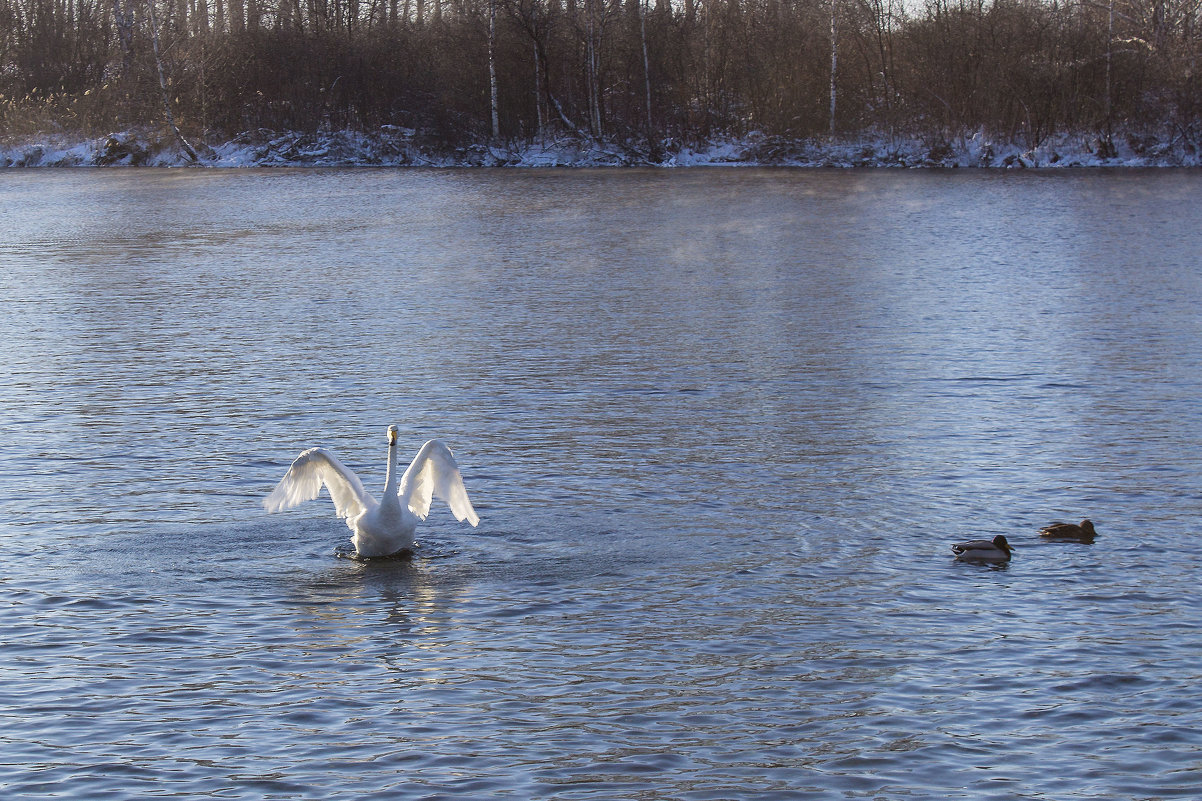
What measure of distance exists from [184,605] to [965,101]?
49.8m

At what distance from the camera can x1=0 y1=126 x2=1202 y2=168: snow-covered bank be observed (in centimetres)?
5206

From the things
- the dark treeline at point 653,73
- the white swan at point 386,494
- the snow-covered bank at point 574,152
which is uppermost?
the dark treeline at point 653,73

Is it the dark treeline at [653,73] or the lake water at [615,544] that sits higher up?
the dark treeline at [653,73]

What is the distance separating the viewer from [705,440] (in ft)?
45.3

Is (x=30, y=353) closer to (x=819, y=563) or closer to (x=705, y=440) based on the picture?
(x=705, y=440)

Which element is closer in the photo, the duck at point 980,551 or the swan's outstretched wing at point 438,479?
the duck at point 980,551

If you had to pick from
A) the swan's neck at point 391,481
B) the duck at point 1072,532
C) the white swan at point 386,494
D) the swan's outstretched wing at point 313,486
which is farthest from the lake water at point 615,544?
the swan's neck at point 391,481

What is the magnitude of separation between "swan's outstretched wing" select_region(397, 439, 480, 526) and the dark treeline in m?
46.5

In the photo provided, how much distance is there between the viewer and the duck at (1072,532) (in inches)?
415

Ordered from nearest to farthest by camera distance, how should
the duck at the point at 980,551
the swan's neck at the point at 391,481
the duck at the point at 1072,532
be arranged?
1. the duck at the point at 980,551
2. the swan's neck at the point at 391,481
3. the duck at the point at 1072,532

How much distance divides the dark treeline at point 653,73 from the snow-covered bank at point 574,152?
759 millimetres

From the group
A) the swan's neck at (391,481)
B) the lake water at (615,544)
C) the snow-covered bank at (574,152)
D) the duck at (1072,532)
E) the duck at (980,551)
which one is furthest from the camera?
the snow-covered bank at (574,152)

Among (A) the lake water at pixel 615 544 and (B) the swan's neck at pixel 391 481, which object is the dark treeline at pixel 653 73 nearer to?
(A) the lake water at pixel 615 544

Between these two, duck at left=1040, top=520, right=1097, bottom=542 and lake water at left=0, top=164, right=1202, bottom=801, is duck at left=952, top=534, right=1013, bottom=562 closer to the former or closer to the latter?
lake water at left=0, top=164, right=1202, bottom=801
